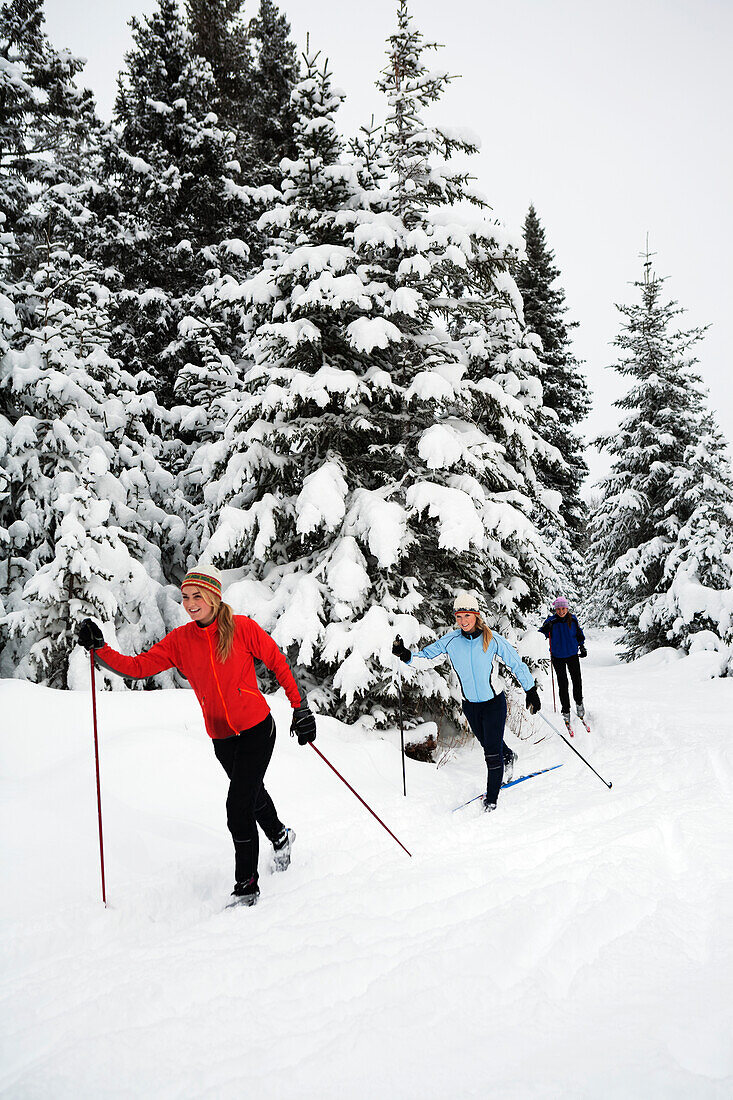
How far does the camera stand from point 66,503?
829 centimetres

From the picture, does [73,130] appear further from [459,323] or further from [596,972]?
[596,972]

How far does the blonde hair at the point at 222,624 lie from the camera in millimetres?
4230

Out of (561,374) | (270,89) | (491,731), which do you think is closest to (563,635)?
(491,731)

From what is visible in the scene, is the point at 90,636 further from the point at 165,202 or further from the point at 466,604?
the point at 165,202

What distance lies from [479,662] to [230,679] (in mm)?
2877

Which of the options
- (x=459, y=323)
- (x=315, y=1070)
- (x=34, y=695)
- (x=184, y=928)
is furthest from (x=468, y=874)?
(x=459, y=323)

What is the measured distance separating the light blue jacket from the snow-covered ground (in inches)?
43.5

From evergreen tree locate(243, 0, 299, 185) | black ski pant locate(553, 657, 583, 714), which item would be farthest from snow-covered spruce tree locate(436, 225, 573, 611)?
evergreen tree locate(243, 0, 299, 185)

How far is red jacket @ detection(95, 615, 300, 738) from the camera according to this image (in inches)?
168

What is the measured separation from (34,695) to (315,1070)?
530 cm

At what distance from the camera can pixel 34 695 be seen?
6781mm

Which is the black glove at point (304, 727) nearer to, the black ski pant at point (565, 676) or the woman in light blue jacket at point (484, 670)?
the woman in light blue jacket at point (484, 670)

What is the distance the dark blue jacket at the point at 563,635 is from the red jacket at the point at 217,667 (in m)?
7.13

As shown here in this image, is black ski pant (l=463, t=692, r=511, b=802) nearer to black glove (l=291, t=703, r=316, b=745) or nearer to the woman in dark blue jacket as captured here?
black glove (l=291, t=703, r=316, b=745)
